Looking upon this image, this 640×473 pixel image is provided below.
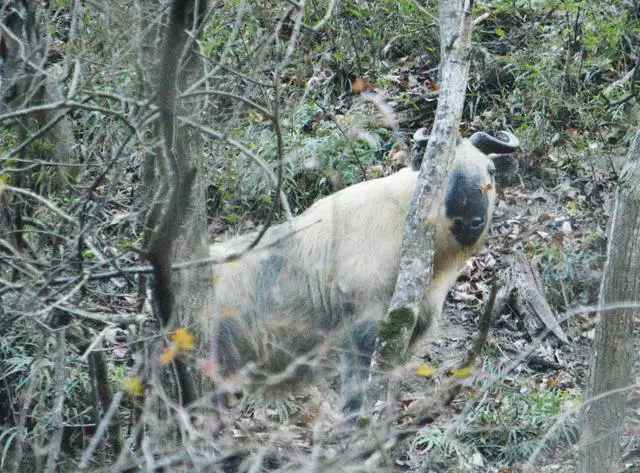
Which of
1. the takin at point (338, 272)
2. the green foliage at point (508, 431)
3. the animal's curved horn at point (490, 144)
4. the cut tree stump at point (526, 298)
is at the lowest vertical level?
the green foliage at point (508, 431)

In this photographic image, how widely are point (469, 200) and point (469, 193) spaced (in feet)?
0.16

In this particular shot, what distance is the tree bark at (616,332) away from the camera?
4.25 m

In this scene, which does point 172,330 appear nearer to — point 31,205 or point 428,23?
point 31,205

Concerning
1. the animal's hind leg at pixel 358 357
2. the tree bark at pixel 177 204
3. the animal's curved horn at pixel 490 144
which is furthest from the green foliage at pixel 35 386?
the animal's curved horn at pixel 490 144

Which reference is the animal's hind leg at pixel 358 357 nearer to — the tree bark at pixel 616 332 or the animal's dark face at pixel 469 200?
the animal's dark face at pixel 469 200

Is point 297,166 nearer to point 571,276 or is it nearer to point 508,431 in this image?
point 571,276

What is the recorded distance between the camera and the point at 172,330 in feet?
12.6

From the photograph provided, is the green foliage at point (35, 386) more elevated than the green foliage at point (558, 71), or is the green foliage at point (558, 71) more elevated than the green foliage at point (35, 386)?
the green foliage at point (558, 71)

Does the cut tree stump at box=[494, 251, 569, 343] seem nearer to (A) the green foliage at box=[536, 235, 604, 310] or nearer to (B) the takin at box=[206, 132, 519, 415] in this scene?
(A) the green foliage at box=[536, 235, 604, 310]

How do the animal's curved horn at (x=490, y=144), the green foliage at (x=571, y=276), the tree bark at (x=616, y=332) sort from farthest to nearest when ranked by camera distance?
the green foliage at (x=571, y=276), the animal's curved horn at (x=490, y=144), the tree bark at (x=616, y=332)

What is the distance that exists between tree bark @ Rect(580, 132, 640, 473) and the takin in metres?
1.53

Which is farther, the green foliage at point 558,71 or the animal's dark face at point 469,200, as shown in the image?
the green foliage at point 558,71

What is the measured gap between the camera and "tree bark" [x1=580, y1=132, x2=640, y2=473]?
167 inches

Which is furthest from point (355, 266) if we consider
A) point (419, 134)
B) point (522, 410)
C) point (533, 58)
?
point (533, 58)
